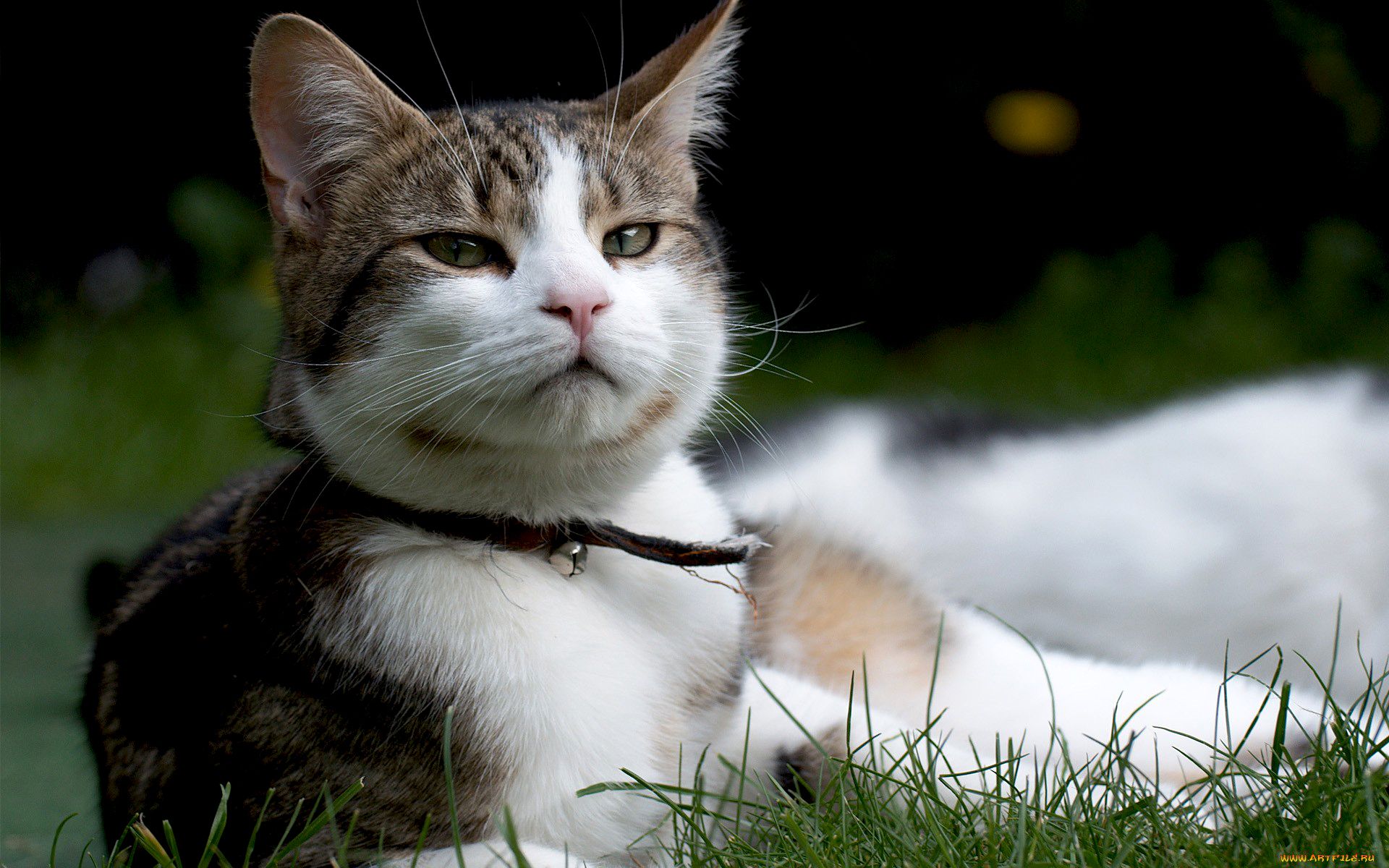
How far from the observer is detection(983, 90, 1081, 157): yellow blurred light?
5.19 metres

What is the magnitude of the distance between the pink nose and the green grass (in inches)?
19.8

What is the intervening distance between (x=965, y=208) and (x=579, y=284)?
4302mm

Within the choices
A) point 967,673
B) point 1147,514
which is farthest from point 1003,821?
point 1147,514

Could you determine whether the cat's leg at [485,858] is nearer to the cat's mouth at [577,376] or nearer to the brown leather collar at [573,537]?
the brown leather collar at [573,537]

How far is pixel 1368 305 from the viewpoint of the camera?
5.25 m

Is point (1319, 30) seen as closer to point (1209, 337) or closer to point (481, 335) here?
point (1209, 337)

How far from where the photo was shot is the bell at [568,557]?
1628mm

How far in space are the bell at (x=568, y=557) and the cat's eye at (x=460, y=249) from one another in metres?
0.37

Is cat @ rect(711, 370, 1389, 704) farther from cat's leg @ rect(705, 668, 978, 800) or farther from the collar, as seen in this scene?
the collar

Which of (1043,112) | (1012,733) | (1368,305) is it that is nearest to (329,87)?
(1012,733)

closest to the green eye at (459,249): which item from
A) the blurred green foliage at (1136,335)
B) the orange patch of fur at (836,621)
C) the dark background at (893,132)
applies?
the orange patch of fur at (836,621)

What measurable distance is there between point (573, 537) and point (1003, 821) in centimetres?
62

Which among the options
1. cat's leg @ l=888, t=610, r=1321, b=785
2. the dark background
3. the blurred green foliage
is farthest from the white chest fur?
the dark background

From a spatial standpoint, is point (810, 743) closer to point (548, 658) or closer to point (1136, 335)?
point (548, 658)
